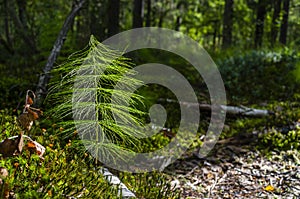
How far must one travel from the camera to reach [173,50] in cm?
1233

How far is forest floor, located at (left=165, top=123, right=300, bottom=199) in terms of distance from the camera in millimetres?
4316

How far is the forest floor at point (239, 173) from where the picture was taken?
4.32 metres

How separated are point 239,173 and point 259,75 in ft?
18.4

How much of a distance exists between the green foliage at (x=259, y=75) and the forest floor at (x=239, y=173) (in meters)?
3.26

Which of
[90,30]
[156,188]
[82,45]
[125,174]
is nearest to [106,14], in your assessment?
[90,30]

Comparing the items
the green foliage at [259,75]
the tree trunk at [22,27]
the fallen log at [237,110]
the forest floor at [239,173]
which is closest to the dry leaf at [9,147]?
the forest floor at [239,173]

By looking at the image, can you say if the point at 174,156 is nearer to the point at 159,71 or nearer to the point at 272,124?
the point at 272,124

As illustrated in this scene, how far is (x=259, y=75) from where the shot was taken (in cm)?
984

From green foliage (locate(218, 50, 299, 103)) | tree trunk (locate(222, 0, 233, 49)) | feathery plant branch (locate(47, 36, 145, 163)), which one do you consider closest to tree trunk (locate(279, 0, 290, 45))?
tree trunk (locate(222, 0, 233, 49))

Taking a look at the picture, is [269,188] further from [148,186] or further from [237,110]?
[237,110]

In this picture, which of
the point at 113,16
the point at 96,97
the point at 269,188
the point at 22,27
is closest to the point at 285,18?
the point at 113,16

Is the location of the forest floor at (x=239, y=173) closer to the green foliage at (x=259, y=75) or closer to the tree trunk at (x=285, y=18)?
the green foliage at (x=259, y=75)

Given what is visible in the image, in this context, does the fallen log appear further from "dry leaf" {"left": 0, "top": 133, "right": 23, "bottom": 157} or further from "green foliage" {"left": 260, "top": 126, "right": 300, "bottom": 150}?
"dry leaf" {"left": 0, "top": 133, "right": 23, "bottom": 157}

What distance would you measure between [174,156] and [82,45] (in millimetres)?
3500
